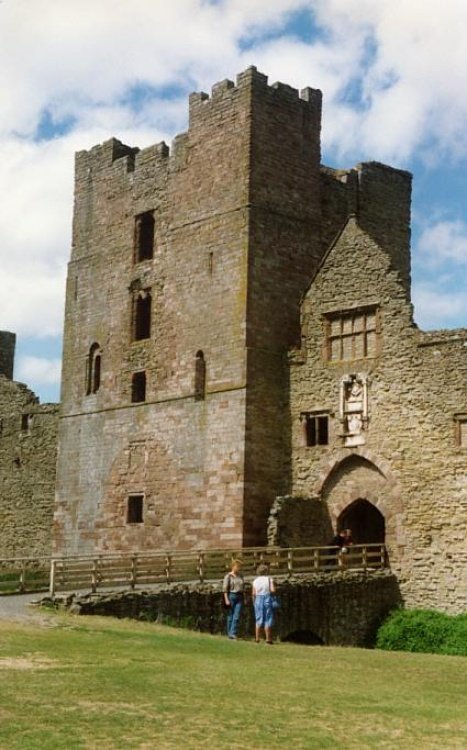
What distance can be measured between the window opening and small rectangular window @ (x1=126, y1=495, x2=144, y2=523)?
23.8 feet

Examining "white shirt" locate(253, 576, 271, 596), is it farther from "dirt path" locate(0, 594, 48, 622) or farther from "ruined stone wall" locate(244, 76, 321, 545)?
"ruined stone wall" locate(244, 76, 321, 545)

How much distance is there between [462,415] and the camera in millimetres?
26656

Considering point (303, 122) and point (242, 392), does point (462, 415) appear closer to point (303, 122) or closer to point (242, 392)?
point (242, 392)

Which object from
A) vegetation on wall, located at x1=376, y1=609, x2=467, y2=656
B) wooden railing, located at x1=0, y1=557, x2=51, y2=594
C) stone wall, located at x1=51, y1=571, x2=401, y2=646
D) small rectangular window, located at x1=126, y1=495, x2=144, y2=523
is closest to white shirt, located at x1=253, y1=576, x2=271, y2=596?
stone wall, located at x1=51, y1=571, x2=401, y2=646

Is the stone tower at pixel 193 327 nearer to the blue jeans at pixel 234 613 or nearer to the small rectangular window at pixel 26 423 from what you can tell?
the small rectangular window at pixel 26 423

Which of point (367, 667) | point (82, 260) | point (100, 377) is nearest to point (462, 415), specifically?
point (367, 667)

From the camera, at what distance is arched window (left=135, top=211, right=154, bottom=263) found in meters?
34.3

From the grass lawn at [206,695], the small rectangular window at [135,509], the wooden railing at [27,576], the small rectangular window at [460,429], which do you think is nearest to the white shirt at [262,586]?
the grass lawn at [206,695]

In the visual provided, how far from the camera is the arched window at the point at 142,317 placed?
33.8 meters

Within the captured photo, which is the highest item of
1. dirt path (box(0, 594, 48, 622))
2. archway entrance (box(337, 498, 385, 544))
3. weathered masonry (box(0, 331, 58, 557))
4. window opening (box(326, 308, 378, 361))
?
window opening (box(326, 308, 378, 361))

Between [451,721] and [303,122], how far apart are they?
23.2m

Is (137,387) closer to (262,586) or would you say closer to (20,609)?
(20,609)

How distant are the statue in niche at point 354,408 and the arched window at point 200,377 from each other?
409cm

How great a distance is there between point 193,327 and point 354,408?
5594 millimetres
